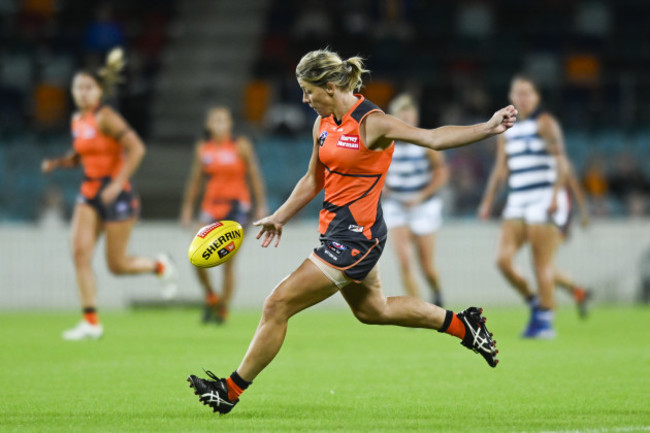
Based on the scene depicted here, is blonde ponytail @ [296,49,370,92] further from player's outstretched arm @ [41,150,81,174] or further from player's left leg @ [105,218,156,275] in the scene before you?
player's outstretched arm @ [41,150,81,174]

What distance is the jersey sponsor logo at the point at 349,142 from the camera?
664 cm

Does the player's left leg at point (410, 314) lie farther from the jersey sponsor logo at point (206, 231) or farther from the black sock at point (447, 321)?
the jersey sponsor logo at point (206, 231)

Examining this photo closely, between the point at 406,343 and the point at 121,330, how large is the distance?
11.4 feet

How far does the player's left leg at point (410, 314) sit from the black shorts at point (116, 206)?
183 inches

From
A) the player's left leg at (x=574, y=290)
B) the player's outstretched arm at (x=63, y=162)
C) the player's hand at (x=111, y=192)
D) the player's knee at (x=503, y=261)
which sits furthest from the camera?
the player's left leg at (x=574, y=290)

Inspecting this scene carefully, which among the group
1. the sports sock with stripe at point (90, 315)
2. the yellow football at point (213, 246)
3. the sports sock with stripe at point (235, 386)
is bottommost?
the sports sock with stripe at point (90, 315)

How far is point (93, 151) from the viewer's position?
11297 mm

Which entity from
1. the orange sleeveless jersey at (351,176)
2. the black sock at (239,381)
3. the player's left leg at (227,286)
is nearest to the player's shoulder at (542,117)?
the player's left leg at (227,286)

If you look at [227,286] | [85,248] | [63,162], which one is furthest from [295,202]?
[227,286]

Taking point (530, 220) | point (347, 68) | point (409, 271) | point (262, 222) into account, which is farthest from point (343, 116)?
point (409, 271)

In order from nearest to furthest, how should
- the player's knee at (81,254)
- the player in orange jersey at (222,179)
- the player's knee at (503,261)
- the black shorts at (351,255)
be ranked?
the black shorts at (351,255)
the player's knee at (81,254)
the player's knee at (503,261)
the player in orange jersey at (222,179)

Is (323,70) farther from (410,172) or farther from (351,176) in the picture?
(410,172)

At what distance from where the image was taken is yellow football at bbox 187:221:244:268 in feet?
22.9

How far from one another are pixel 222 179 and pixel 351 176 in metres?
6.95
